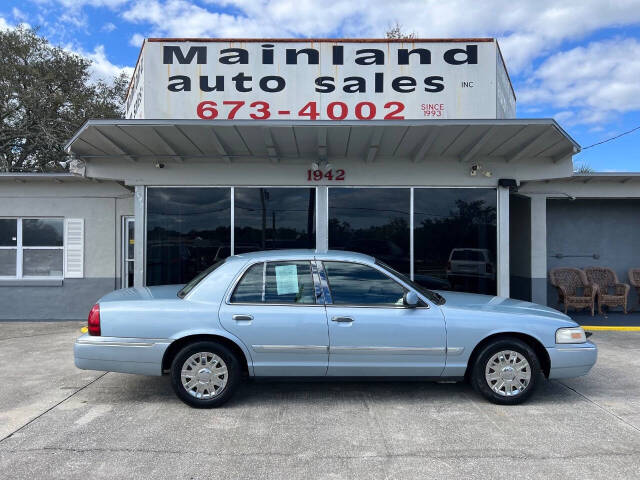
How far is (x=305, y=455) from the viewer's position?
390cm

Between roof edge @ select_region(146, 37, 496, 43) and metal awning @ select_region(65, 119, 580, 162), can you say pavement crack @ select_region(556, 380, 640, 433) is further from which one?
roof edge @ select_region(146, 37, 496, 43)

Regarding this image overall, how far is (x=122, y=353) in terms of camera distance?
489cm

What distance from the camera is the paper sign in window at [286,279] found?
5070mm

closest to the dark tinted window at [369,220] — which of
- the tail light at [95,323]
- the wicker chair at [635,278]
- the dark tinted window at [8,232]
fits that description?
the tail light at [95,323]

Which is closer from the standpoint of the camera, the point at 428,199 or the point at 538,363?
the point at 538,363

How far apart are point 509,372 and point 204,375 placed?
3.02 m

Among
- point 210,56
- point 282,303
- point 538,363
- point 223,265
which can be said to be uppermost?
point 210,56

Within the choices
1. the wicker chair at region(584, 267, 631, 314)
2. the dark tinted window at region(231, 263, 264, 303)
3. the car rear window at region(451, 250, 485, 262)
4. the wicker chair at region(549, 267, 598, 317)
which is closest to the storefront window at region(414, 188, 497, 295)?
the car rear window at region(451, 250, 485, 262)

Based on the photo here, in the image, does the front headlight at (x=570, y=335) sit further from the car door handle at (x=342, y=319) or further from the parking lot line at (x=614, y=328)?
the parking lot line at (x=614, y=328)

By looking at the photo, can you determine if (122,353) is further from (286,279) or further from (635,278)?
(635,278)

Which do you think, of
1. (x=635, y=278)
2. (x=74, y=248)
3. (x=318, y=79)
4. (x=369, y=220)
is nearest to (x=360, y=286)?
(x=369, y=220)

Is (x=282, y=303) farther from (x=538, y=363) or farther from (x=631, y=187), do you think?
(x=631, y=187)

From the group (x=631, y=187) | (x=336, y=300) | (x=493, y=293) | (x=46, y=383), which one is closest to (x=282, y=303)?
(x=336, y=300)

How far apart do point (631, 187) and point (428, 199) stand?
16.2 feet
